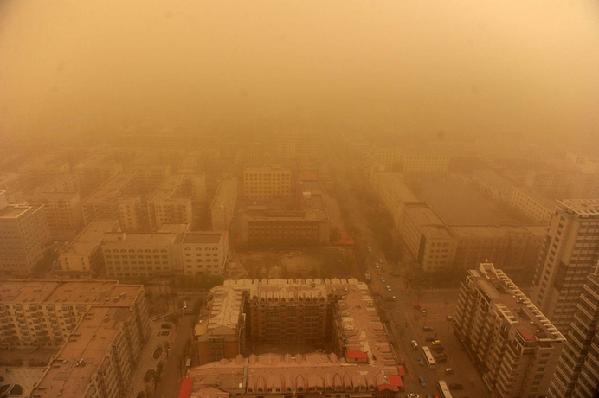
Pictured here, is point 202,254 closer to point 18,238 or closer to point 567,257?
point 18,238

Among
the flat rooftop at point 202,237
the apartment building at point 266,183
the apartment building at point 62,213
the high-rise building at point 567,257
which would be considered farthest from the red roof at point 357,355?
the apartment building at point 62,213

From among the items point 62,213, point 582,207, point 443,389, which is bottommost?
point 443,389

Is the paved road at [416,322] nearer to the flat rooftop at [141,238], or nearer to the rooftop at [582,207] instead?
the rooftop at [582,207]

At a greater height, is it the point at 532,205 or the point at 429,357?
the point at 532,205

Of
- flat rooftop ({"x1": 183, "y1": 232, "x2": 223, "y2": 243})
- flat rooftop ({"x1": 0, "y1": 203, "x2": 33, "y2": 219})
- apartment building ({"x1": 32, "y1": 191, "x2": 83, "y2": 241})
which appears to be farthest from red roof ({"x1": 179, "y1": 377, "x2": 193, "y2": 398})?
apartment building ({"x1": 32, "y1": 191, "x2": 83, "y2": 241})

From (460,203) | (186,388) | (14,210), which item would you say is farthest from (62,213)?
(460,203)

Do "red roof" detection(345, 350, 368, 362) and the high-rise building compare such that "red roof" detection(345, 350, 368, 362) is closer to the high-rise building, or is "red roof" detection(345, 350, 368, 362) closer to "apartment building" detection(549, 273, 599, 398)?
"apartment building" detection(549, 273, 599, 398)

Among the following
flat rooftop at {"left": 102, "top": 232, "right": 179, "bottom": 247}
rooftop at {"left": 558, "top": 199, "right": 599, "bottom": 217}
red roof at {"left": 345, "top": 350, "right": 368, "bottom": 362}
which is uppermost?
rooftop at {"left": 558, "top": 199, "right": 599, "bottom": 217}

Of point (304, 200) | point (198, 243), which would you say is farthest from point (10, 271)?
point (304, 200)
